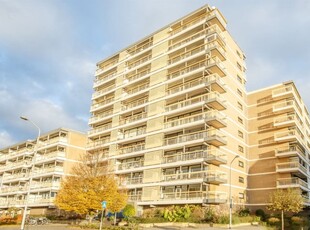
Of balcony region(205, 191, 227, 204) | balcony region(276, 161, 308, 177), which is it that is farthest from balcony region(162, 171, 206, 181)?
balcony region(276, 161, 308, 177)

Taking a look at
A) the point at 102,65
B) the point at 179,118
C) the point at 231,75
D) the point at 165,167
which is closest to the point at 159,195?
the point at 165,167

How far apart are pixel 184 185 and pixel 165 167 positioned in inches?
168

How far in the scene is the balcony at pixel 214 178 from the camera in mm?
39781

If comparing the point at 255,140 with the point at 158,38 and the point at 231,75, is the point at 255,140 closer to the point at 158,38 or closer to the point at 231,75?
the point at 231,75

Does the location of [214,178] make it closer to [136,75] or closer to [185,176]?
[185,176]

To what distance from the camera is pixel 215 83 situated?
44375 millimetres

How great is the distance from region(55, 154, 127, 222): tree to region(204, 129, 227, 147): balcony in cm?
1312

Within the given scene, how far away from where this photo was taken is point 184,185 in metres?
43.6

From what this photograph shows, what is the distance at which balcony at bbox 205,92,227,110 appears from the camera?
142 ft

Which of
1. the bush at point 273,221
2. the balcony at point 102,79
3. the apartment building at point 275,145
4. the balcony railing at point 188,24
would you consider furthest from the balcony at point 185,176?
the balcony at point 102,79

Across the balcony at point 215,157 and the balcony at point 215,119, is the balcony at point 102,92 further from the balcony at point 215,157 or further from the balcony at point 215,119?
the balcony at point 215,157

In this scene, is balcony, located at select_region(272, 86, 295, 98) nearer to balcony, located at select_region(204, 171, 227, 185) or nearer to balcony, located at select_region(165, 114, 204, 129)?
balcony, located at select_region(165, 114, 204, 129)

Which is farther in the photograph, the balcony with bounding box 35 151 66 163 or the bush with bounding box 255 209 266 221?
the balcony with bounding box 35 151 66 163

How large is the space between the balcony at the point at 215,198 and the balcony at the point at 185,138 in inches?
279
